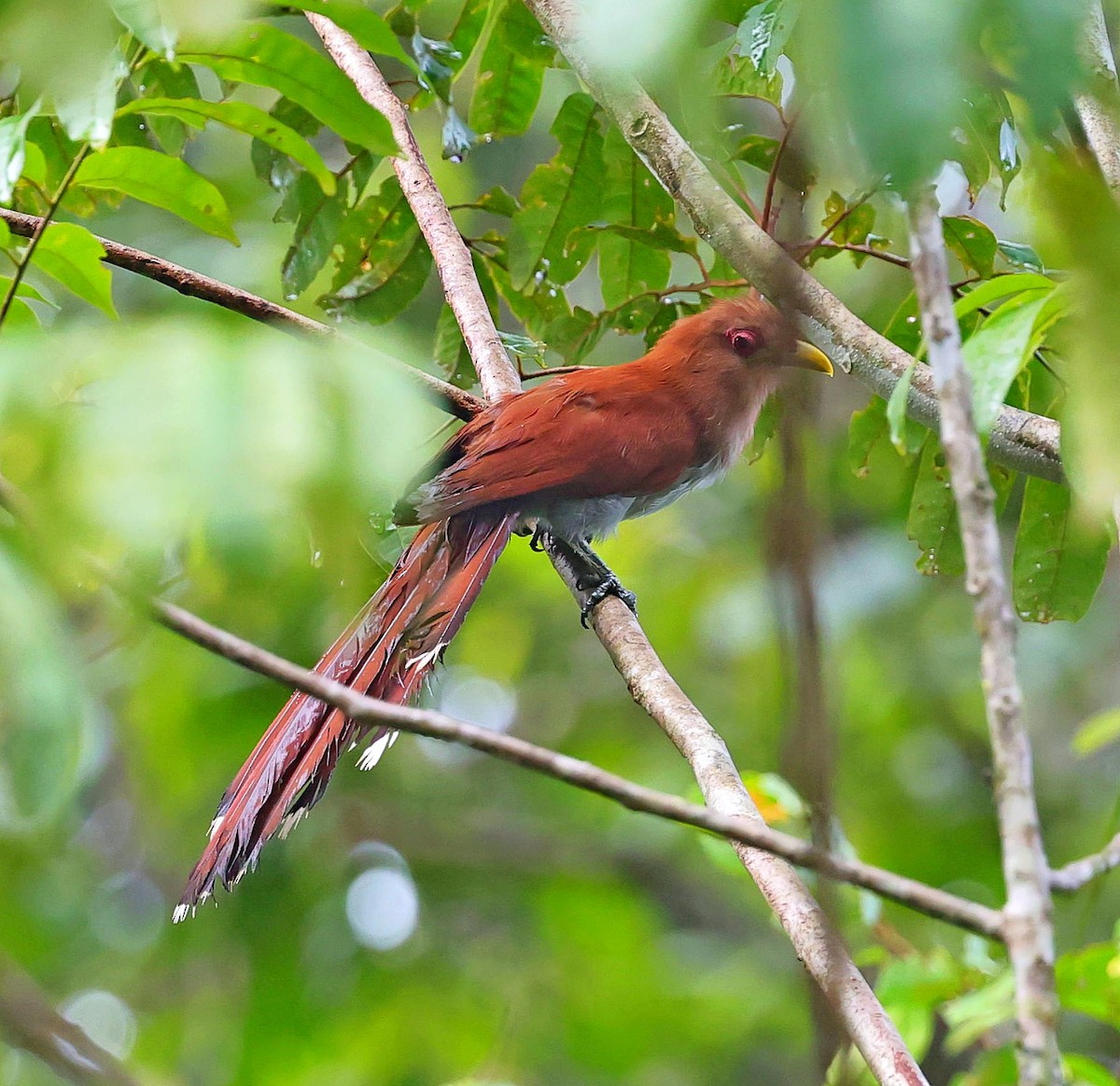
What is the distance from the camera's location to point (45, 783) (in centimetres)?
82

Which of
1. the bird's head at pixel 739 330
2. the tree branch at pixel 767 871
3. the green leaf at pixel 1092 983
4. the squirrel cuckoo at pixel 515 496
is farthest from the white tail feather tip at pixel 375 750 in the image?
the bird's head at pixel 739 330

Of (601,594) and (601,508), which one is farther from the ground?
(601,508)

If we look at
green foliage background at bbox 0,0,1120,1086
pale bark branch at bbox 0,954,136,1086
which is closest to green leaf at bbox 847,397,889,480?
green foliage background at bbox 0,0,1120,1086

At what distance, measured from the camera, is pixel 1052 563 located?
2176 mm

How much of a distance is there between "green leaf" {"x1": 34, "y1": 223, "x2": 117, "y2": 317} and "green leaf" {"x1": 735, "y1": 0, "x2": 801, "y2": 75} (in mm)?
859

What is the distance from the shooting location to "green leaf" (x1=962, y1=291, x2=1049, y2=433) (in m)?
1.20

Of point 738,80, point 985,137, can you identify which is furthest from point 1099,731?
point 738,80

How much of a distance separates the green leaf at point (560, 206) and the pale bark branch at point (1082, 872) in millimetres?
1773

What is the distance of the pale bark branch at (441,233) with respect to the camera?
254 cm

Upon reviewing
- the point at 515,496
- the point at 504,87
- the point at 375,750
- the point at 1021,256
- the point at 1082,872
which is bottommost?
the point at 375,750

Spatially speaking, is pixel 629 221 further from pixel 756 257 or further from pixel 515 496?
pixel 756 257

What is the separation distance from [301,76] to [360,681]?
101cm

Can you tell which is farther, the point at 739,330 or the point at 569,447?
the point at 739,330

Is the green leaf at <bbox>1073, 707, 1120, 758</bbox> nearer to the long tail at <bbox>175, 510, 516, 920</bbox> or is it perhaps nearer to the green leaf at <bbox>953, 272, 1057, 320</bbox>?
the green leaf at <bbox>953, 272, 1057, 320</bbox>
